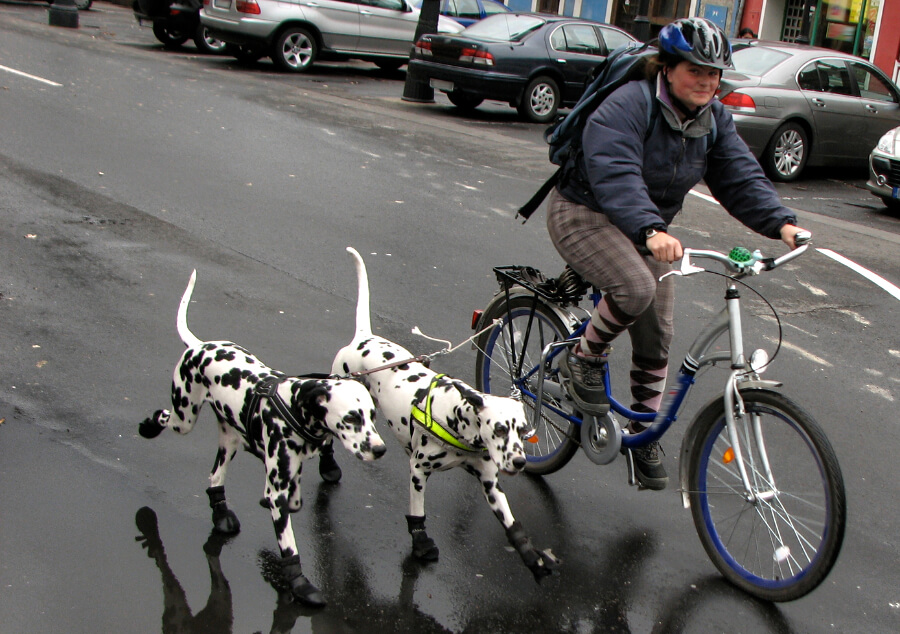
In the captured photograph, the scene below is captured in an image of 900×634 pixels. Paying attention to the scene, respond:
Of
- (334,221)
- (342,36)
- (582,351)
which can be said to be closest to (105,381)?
(582,351)

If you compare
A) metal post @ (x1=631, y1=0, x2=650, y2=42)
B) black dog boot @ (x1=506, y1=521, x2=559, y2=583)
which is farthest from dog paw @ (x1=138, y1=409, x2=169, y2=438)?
metal post @ (x1=631, y1=0, x2=650, y2=42)

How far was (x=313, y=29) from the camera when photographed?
19.4 m

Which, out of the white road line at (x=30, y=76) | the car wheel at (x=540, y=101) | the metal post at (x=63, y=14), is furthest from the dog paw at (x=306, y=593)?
the metal post at (x=63, y=14)

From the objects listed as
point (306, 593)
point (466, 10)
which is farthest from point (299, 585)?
point (466, 10)

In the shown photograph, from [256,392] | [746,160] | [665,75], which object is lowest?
[256,392]

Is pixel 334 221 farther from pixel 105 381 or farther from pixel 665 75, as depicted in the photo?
pixel 665 75

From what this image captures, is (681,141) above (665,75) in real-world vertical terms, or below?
below

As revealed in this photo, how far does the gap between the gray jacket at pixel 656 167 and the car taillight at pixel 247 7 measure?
15.7 meters

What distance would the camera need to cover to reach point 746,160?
4172mm

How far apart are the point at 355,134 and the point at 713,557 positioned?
9779mm

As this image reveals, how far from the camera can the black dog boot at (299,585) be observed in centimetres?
353

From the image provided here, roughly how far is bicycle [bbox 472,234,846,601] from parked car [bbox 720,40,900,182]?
945 centimetres

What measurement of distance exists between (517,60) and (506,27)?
89 centimetres

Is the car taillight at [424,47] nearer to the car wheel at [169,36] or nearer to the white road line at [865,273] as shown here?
the car wheel at [169,36]
